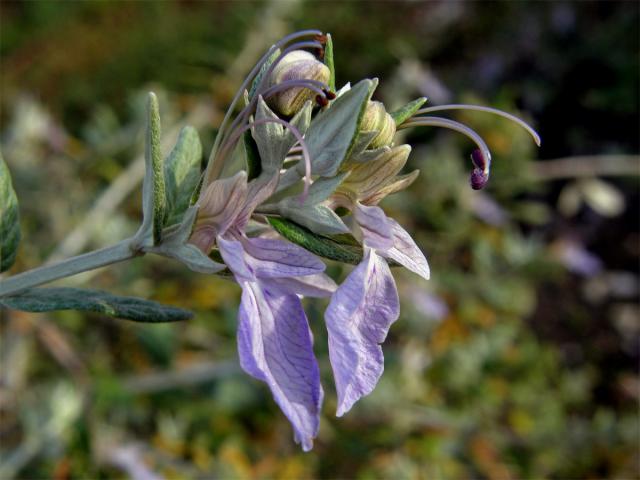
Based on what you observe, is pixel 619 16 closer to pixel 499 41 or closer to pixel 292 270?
pixel 499 41

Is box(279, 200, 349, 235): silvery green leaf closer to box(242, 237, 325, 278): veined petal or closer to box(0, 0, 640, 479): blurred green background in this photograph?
box(242, 237, 325, 278): veined petal

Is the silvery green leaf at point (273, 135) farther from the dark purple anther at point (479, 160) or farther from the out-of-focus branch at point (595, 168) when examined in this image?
the out-of-focus branch at point (595, 168)

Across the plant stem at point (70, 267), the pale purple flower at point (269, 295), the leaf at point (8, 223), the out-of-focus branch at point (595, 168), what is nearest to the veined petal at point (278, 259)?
the pale purple flower at point (269, 295)

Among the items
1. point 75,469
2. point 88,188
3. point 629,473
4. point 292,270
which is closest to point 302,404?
point 292,270

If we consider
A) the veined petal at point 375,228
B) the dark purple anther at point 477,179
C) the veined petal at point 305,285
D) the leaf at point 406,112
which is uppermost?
the leaf at point 406,112

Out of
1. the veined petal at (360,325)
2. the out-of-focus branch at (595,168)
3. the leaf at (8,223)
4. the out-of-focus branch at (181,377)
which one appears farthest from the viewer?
the out-of-focus branch at (595,168)

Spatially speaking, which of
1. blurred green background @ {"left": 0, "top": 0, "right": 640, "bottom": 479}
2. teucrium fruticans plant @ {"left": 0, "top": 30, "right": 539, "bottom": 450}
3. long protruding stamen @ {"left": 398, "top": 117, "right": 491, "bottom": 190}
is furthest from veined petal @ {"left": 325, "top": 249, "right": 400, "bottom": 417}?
blurred green background @ {"left": 0, "top": 0, "right": 640, "bottom": 479}
